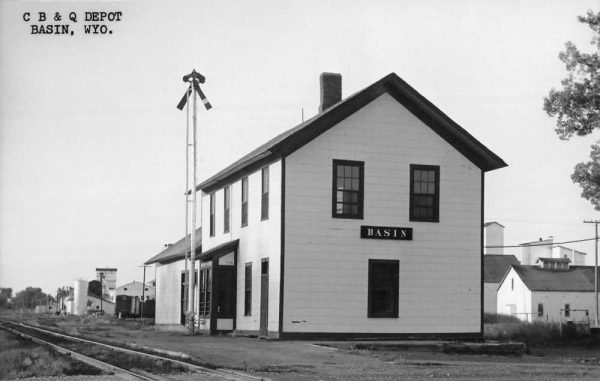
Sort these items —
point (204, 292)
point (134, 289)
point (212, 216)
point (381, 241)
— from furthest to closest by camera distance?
point (134, 289) → point (212, 216) → point (204, 292) → point (381, 241)

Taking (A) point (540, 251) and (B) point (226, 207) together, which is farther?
(A) point (540, 251)

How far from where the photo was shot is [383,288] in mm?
29234

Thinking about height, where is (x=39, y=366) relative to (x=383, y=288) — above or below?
below

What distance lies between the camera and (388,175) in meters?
29.6

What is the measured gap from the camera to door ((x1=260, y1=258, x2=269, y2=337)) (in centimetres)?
2941

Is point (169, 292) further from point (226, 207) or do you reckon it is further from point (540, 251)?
point (540, 251)

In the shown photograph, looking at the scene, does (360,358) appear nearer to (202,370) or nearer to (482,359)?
(482,359)

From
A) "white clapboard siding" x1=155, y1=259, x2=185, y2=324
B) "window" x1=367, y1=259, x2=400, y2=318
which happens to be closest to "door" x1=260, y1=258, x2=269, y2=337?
"window" x1=367, y1=259, x2=400, y2=318

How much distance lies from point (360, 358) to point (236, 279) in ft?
46.4

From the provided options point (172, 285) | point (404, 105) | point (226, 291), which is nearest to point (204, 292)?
point (226, 291)

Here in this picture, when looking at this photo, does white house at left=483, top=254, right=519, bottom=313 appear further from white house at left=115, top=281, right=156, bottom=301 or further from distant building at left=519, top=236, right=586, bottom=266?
white house at left=115, top=281, right=156, bottom=301

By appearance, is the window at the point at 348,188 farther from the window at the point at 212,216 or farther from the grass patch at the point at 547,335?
the window at the point at 212,216

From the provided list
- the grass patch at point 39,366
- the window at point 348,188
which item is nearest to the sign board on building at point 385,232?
the window at point 348,188

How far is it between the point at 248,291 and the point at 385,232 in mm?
5599
